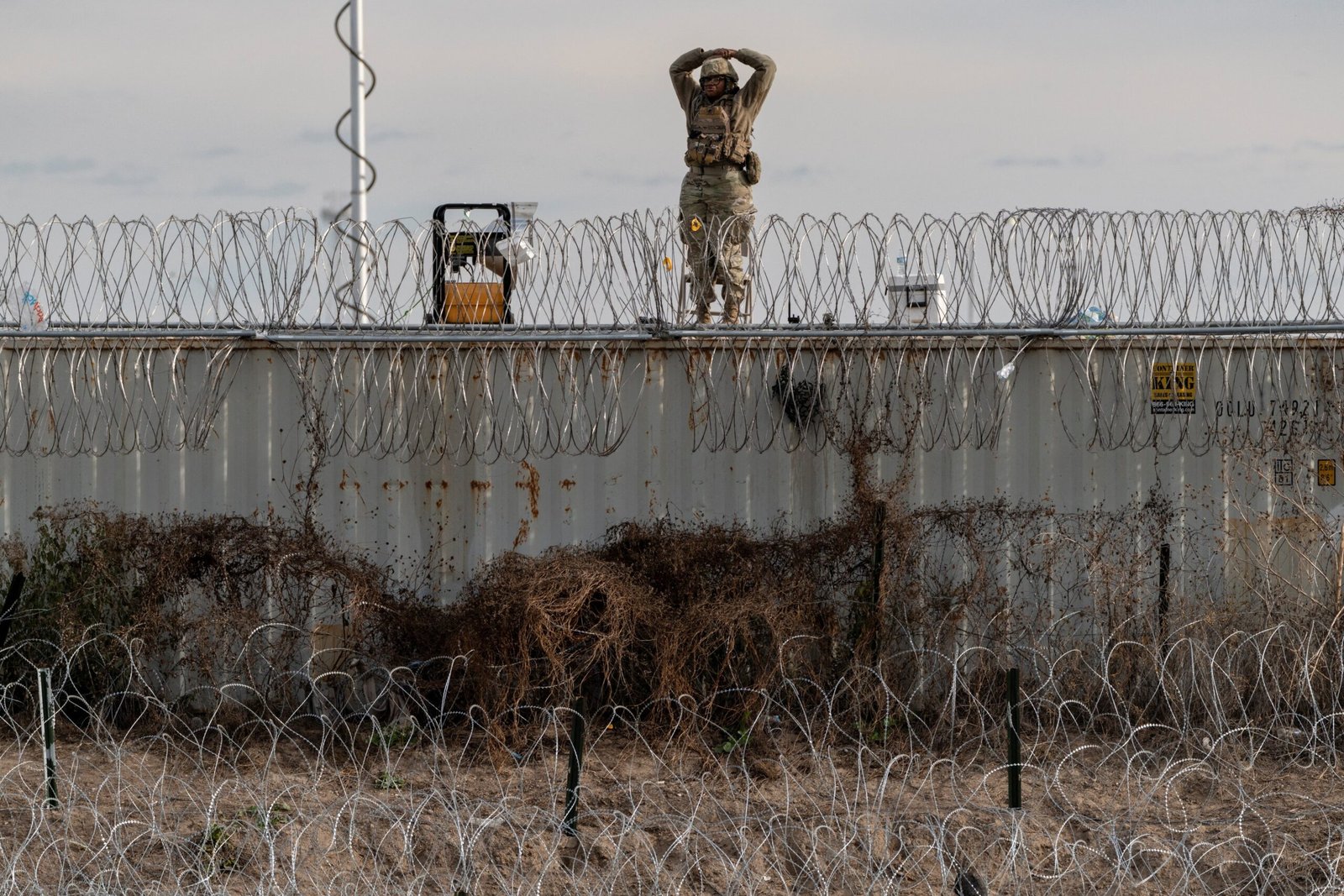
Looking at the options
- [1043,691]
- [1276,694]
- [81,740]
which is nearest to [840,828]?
[1043,691]

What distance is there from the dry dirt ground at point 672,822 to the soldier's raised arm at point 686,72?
4994 mm

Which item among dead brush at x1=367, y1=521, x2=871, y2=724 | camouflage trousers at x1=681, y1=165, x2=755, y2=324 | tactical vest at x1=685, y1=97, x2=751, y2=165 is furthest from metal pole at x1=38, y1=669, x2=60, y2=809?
tactical vest at x1=685, y1=97, x2=751, y2=165

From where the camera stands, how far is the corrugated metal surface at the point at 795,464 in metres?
9.34

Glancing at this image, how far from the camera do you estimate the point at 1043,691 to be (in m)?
8.60

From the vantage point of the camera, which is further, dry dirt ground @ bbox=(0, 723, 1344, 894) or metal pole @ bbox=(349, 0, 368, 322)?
metal pole @ bbox=(349, 0, 368, 322)

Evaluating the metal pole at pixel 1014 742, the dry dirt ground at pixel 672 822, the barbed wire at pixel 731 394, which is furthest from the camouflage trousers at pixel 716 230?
the metal pole at pixel 1014 742

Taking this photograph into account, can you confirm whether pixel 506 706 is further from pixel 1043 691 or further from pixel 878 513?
pixel 1043 691

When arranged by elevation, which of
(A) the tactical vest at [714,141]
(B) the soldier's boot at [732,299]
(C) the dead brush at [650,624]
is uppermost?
(A) the tactical vest at [714,141]

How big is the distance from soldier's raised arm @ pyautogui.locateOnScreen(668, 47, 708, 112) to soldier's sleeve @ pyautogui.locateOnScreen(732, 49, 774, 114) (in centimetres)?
31

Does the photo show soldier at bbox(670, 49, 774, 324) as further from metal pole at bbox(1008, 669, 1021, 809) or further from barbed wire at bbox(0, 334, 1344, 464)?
metal pole at bbox(1008, 669, 1021, 809)

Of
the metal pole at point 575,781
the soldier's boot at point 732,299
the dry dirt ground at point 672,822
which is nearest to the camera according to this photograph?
the dry dirt ground at point 672,822

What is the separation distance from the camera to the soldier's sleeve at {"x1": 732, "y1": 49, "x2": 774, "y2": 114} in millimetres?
10672

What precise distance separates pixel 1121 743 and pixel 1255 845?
976 millimetres

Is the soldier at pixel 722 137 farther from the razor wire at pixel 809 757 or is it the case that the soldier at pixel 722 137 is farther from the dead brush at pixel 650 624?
the razor wire at pixel 809 757
